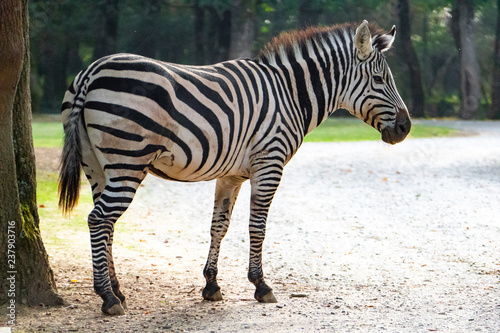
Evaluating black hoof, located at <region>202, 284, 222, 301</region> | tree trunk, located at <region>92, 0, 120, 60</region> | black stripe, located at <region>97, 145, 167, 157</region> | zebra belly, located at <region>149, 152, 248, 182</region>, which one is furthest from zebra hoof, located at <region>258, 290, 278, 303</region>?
tree trunk, located at <region>92, 0, 120, 60</region>

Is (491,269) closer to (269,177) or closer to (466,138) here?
(269,177)

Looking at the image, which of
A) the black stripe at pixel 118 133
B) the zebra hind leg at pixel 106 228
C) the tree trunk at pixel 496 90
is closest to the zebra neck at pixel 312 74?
the black stripe at pixel 118 133

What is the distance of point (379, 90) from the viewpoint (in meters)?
5.70

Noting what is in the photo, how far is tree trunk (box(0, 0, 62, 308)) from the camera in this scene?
4.62m

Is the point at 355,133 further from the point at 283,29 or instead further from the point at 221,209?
the point at 221,209

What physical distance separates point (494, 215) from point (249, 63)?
6.08m

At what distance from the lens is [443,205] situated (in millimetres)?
10508

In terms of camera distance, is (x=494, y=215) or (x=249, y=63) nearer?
(x=249, y=63)

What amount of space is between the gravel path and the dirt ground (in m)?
0.02

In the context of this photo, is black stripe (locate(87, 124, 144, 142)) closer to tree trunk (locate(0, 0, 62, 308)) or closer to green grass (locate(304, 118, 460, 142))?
tree trunk (locate(0, 0, 62, 308))

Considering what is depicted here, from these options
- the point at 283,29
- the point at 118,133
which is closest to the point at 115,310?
the point at 118,133

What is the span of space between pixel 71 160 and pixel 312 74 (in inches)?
95.9

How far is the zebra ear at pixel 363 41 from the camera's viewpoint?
18.0 ft

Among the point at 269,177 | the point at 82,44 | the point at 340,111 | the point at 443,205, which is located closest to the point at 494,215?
the point at 443,205
